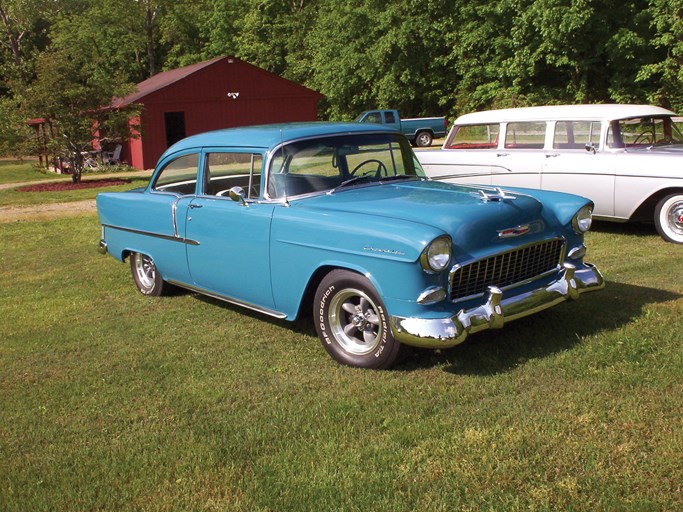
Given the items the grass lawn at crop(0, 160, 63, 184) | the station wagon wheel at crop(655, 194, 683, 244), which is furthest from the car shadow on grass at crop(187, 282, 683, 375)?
the grass lawn at crop(0, 160, 63, 184)

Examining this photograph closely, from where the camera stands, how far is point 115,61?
47.8 metres

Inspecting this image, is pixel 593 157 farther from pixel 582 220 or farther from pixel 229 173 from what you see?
pixel 229 173

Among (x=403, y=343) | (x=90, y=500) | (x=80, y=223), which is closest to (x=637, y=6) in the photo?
(x=80, y=223)

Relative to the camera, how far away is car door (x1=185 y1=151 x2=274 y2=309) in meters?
5.09

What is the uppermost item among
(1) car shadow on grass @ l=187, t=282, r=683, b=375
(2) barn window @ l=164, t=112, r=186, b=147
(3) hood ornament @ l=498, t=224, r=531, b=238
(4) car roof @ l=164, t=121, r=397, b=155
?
(2) barn window @ l=164, t=112, r=186, b=147

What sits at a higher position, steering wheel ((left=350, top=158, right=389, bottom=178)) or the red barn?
the red barn

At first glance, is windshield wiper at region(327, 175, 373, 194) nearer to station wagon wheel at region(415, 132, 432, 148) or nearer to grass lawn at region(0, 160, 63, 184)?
grass lawn at region(0, 160, 63, 184)

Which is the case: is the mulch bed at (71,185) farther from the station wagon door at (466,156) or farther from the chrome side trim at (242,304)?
the chrome side trim at (242,304)

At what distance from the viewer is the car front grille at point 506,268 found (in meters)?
4.32

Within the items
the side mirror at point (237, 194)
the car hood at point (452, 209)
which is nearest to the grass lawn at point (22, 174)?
the side mirror at point (237, 194)

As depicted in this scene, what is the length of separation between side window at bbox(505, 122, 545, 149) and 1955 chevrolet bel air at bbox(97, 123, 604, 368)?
400 centimetres

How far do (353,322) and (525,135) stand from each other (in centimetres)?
590

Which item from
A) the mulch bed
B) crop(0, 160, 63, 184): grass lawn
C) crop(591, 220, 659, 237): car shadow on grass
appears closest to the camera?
crop(591, 220, 659, 237): car shadow on grass

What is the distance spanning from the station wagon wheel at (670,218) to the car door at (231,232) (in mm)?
5247
